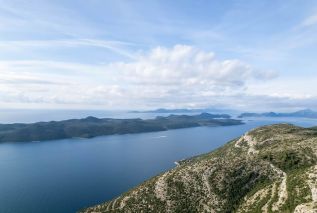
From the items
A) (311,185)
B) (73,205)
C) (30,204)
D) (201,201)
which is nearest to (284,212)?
(311,185)

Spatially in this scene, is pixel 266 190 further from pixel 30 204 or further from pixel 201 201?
pixel 30 204

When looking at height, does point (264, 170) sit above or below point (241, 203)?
above

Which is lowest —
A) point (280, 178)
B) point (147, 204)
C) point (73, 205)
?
point (73, 205)

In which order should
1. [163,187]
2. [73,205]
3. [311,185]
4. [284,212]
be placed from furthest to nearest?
[73,205] → [163,187] → [311,185] → [284,212]

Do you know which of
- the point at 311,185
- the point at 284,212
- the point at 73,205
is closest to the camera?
the point at 284,212

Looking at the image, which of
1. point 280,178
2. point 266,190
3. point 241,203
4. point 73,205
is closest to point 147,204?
point 241,203

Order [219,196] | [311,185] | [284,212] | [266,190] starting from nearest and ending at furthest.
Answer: [284,212]
[311,185]
[266,190]
[219,196]

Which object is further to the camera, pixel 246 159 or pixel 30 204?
pixel 30 204


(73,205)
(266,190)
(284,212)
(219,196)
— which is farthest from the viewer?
(73,205)

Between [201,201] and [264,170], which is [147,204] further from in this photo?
[264,170]
